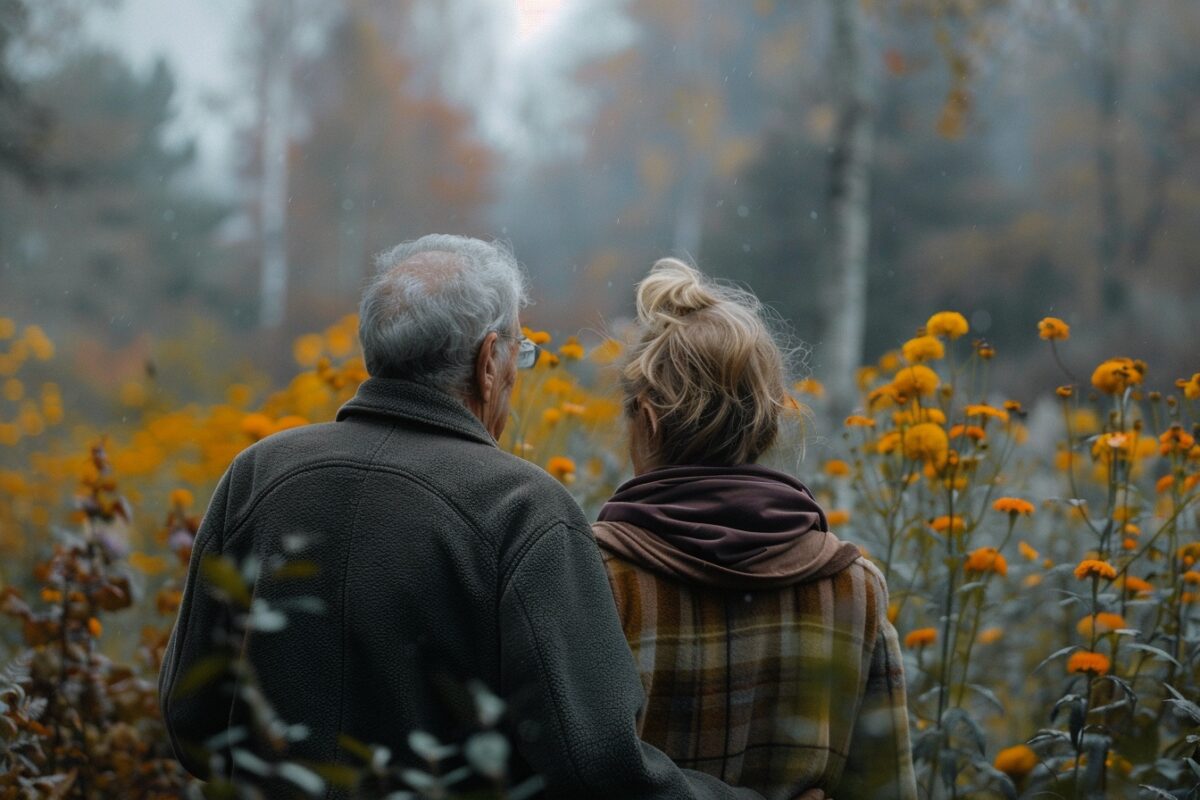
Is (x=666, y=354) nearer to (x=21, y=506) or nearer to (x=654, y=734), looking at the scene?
(x=654, y=734)

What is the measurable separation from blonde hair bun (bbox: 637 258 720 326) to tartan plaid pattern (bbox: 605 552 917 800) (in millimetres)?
355

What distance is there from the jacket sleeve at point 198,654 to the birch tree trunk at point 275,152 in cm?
1368

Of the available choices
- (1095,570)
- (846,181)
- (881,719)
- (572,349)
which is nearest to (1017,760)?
(1095,570)

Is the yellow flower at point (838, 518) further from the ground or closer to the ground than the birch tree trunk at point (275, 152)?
closer to the ground

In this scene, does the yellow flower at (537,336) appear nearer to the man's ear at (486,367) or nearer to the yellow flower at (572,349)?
the yellow flower at (572,349)

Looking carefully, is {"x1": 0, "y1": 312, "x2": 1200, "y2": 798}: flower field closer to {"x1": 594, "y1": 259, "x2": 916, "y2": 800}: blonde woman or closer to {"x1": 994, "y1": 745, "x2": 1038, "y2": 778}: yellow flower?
{"x1": 994, "y1": 745, "x2": 1038, "y2": 778}: yellow flower

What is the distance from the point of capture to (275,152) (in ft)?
51.2

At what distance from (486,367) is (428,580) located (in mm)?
311

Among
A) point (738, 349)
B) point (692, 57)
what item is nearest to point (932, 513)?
point (738, 349)

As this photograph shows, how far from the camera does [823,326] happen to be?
6316mm

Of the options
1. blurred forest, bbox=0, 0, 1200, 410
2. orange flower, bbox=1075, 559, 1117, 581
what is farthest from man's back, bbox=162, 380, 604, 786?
blurred forest, bbox=0, 0, 1200, 410

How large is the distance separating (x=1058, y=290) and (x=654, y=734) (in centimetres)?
1401

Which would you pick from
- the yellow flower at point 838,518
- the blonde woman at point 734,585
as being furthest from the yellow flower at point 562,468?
the blonde woman at point 734,585

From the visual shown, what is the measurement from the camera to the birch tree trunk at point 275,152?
15117 millimetres
